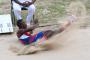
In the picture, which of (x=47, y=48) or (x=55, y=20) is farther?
(x=55, y=20)

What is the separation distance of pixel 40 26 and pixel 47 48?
1415mm

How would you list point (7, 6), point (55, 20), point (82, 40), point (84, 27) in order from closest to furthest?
point (82, 40) < point (84, 27) < point (55, 20) < point (7, 6)

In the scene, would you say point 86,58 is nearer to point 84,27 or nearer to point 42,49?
point 42,49

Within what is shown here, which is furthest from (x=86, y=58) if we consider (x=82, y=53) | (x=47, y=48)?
(x=47, y=48)

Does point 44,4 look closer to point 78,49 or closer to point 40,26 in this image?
point 40,26

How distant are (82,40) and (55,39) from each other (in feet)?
1.87

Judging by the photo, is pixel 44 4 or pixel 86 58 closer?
pixel 86 58

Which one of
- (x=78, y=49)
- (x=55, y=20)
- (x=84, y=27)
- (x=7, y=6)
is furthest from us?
(x=7, y=6)

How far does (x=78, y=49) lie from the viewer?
656 cm

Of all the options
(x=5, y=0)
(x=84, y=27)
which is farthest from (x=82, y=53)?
(x=5, y=0)

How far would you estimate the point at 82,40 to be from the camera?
707 cm

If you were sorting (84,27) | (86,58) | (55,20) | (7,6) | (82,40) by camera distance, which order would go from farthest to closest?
(7,6)
(55,20)
(84,27)
(82,40)
(86,58)

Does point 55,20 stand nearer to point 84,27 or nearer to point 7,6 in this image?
point 84,27

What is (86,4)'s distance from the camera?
30.9 feet
